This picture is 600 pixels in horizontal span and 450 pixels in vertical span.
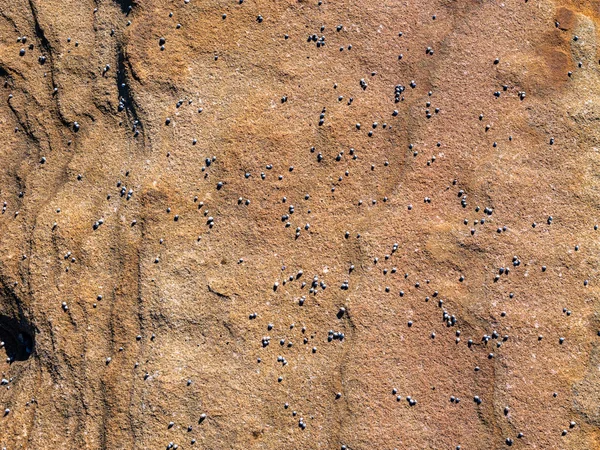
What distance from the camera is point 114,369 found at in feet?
13.5

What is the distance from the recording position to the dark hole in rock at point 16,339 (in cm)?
432

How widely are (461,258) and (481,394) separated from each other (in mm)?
926

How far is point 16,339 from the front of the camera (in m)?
4.39

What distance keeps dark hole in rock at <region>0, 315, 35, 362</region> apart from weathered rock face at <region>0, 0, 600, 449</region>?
0.03m

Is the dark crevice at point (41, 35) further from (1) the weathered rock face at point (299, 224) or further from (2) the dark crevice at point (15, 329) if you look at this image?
(2) the dark crevice at point (15, 329)

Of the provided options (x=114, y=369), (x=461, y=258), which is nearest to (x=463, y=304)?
(x=461, y=258)

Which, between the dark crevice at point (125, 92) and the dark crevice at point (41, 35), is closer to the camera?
the dark crevice at point (125, 92)

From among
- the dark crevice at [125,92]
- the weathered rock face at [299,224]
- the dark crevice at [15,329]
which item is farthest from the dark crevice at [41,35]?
the dark crevice at [15,329]

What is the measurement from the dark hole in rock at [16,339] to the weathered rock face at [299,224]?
0.03 metres

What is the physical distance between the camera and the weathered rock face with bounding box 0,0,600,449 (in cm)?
412

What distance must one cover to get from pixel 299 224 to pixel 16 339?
2188mm

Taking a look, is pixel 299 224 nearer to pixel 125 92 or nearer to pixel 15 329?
pixel 125 92

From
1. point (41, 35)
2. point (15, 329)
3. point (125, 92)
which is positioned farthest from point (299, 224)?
point (41, 35)

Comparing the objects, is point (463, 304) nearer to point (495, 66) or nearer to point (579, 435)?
point (579, 435)
